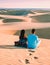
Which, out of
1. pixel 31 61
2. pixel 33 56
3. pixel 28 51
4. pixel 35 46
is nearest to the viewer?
pixel 31 61

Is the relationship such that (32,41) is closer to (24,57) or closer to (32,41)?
(32,41)

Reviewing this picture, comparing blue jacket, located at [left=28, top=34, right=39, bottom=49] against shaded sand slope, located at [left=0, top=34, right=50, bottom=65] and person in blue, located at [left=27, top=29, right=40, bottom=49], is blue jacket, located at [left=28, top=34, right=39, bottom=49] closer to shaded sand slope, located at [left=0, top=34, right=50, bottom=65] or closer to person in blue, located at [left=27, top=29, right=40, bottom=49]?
person in blue, located at [left=27, top=29, right=40, bottom=49]

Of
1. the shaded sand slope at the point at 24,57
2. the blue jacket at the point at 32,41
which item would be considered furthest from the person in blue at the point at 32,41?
the shaded sand slope at the point at 24,57

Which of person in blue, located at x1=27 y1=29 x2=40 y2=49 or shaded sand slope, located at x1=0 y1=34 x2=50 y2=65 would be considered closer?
shaded sand slope, located at x1=0 y1=34 x2=50 y2=65

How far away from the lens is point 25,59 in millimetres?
9742

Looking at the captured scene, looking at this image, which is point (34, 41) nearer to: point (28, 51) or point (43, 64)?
point (28, 51)

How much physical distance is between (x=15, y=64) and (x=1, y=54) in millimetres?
1755

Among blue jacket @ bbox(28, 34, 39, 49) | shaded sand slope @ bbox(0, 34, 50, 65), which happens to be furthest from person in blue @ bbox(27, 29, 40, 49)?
shaded sand slope @ bbox(0, 34, 50, 65)

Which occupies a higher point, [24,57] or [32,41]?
[32,41]

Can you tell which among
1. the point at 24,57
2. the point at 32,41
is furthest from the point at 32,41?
the point at 24,57

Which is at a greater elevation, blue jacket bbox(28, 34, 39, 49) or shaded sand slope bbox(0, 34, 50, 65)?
blue jacket bbox(28, 34, 39, 49)

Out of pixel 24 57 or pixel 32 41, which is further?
pixel 32 41

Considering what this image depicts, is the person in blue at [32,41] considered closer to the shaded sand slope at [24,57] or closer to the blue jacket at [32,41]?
the blue jacket at [32,41]

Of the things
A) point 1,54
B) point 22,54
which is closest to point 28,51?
point 22,54
